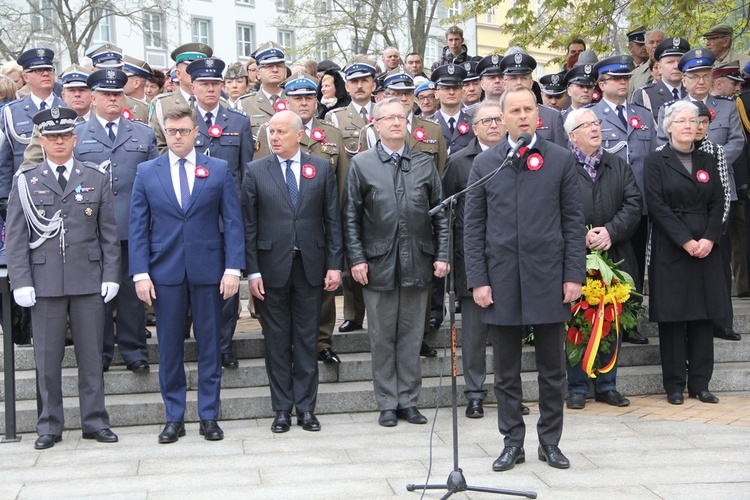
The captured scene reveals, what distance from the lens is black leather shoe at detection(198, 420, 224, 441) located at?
23.9 ft

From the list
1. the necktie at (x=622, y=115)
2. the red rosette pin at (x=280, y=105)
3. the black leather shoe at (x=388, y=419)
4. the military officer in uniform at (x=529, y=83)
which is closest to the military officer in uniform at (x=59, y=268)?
the black leather shoe at (x=388, y=419)

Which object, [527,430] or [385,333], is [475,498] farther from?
[385,333]

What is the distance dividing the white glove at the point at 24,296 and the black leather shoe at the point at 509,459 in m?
3.33

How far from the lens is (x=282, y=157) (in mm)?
7684

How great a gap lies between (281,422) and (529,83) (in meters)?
3.88

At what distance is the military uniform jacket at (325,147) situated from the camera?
8.62 metres

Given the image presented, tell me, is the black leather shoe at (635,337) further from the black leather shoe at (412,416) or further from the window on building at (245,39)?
the window on building at (245,39)

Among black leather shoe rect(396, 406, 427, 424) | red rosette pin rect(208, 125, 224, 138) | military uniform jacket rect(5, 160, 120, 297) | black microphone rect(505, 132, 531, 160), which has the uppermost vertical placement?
red rosette pin rect(208, 125, 224, 138)

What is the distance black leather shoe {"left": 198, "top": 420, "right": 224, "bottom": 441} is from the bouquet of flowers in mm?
2660

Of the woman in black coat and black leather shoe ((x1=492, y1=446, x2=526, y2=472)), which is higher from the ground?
the woman in black coat

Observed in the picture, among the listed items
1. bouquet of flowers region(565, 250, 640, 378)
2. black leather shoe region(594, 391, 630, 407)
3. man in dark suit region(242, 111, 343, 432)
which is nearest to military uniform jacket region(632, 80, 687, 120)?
bouquet of flowers region(565, 250, 640, 378)

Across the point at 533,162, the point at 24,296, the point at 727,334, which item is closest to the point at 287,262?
Result: the point at 24,296

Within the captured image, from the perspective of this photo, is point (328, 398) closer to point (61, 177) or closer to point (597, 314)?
point (597, 314)

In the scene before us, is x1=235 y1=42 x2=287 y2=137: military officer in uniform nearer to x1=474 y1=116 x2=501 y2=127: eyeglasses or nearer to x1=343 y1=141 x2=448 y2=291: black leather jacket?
x1=343 y1=141 x2=448 y2=291: black leather jacket
